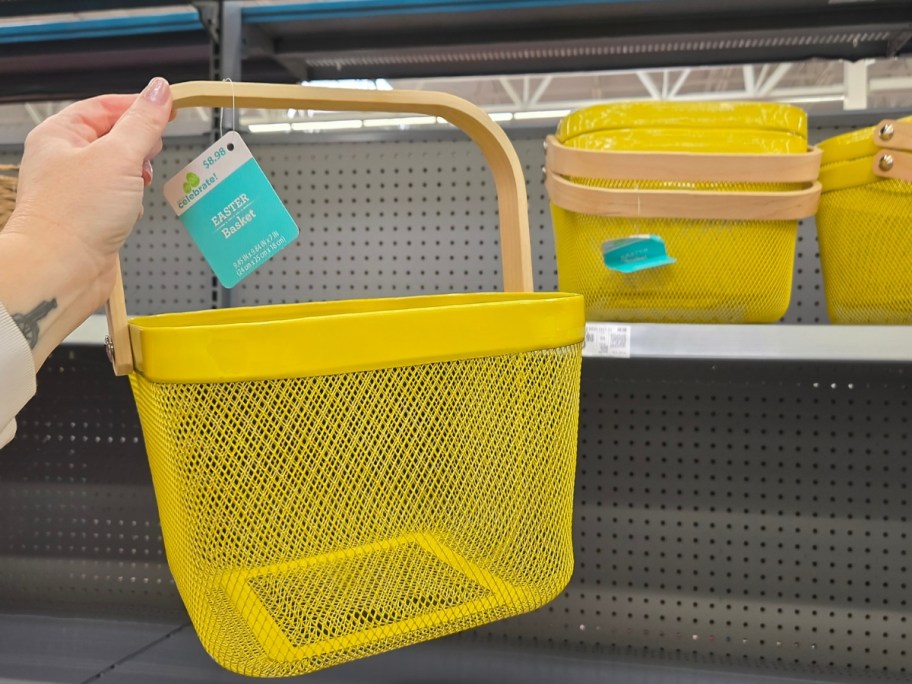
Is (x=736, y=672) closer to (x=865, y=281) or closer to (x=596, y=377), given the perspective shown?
(x=596, y=377)

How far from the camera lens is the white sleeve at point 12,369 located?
49 centimetres

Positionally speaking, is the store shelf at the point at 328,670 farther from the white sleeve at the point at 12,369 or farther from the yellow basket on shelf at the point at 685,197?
the white sleeve at the point at 12,369

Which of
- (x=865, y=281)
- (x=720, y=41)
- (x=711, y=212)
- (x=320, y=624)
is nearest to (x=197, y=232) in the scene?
(x=320, y=624)

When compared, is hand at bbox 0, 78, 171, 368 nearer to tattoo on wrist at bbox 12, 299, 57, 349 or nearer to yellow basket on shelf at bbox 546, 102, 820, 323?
tattoo on wrist at bbox 12, 299, 57, 349

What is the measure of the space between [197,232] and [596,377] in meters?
0.89

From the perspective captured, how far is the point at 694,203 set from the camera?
87 cm

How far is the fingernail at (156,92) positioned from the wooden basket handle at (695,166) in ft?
1.61

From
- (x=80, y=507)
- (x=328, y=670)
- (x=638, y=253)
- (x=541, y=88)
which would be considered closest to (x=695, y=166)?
(x=638, y=253)

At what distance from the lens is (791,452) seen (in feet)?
4.35

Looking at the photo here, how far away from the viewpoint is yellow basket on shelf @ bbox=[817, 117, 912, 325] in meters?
0.88

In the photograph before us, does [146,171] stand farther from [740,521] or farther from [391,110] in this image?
[740,521]

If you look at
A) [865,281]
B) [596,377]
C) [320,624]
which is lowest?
[596,377]

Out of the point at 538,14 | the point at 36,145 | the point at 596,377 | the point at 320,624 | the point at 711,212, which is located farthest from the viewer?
the point at 596,377

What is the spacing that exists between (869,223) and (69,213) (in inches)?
35.0
